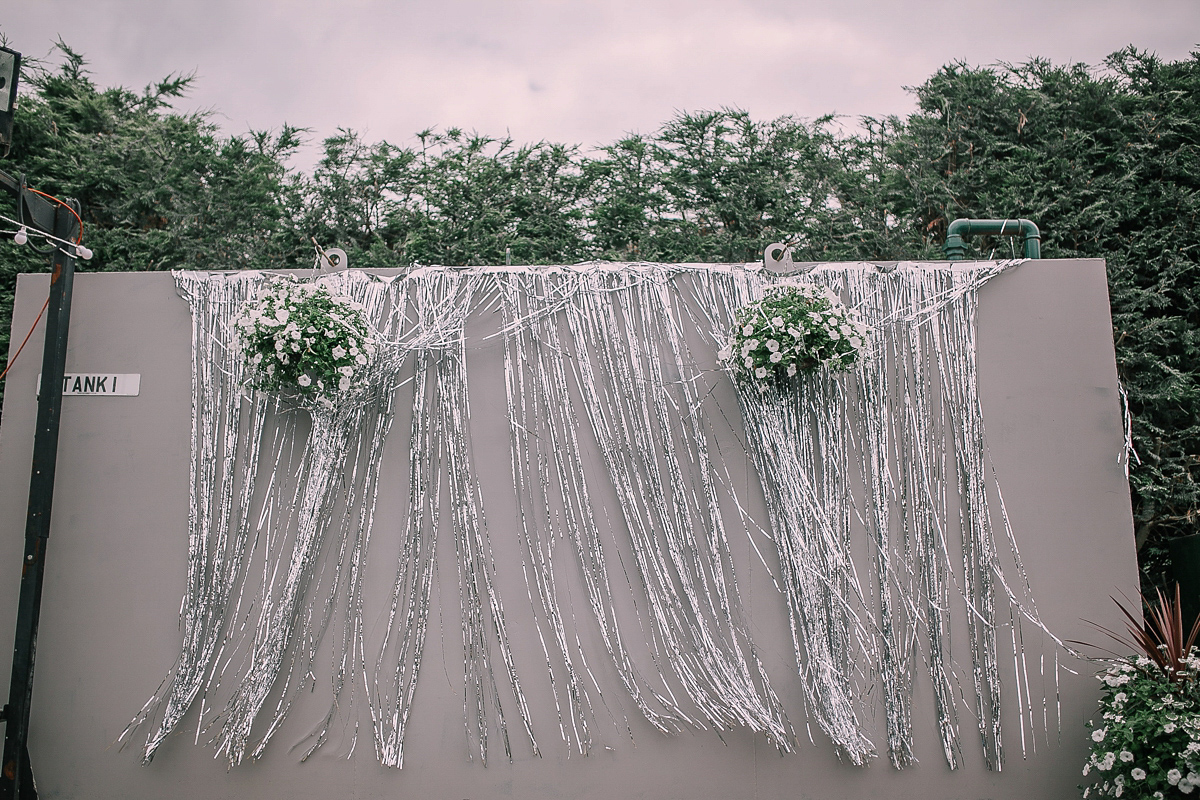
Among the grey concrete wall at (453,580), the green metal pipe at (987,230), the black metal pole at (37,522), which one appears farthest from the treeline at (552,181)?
the black metal pole at (37,522)

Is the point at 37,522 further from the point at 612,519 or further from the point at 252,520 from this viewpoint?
the point at 612,519

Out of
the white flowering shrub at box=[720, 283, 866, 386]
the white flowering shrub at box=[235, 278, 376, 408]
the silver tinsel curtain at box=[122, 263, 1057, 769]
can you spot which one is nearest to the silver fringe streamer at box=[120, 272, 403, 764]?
the silver tinsel curtain at box=[122, 263, 1057, 769]

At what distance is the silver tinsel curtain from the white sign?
259mm

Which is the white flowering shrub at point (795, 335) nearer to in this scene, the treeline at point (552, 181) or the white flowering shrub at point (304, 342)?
the white flowering shrub at point (304, 342)

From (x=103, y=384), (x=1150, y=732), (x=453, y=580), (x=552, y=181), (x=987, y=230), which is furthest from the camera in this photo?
(x=552, y=181)

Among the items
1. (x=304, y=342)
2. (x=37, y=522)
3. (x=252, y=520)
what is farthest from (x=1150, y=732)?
(x=37, y=522)

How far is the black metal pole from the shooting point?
2.47 metres

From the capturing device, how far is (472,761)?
261 centimetres

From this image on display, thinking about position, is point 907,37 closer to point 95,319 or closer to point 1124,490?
point 1124,490

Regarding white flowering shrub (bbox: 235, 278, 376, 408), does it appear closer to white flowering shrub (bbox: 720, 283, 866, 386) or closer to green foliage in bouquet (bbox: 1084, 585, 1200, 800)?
white flowering shrub (bbox: 720, 283, 866, 386)

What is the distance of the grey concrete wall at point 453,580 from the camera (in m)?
2.62

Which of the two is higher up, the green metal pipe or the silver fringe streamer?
the green metal pipe

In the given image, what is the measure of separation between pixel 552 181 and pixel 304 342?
3.22 meters

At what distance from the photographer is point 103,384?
284cm
